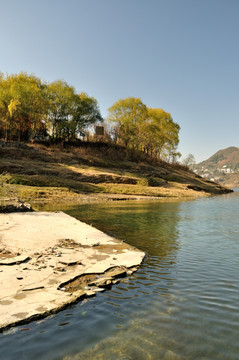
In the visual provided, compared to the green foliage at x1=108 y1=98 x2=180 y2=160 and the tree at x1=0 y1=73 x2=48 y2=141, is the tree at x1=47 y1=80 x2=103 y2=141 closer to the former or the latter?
the tree at x1=0 y1=73 x2=48 y2=141

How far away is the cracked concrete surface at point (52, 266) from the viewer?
4.64 m

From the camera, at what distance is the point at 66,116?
60969 millimetres

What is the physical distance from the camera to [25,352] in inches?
138

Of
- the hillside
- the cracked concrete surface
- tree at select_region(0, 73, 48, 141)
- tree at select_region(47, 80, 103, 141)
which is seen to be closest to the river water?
the cracked concrete surface

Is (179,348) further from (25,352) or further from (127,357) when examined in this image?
(25,352)

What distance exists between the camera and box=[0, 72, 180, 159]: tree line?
174 ft

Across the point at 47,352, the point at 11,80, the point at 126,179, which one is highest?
the point at 11,80

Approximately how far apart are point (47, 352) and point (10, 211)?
533 inches

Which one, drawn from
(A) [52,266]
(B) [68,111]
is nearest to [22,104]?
(B) [68,111]

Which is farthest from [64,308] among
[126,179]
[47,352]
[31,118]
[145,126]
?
[145,126]

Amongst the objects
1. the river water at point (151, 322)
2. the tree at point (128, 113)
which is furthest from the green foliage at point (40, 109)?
the river water at point (151, 322)

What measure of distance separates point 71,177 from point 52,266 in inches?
1311

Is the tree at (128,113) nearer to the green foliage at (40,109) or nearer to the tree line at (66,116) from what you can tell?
the tree line at (66,116)

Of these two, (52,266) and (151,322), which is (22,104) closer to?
(52,266)
